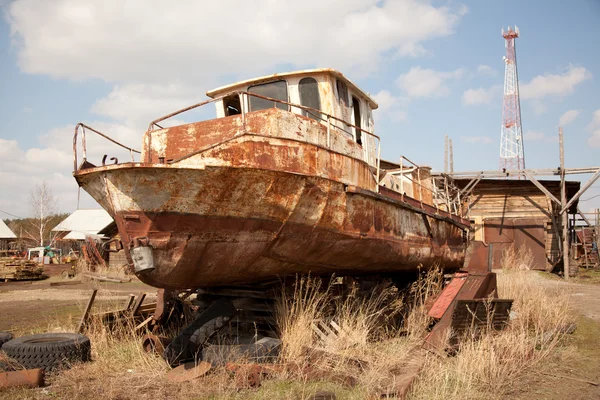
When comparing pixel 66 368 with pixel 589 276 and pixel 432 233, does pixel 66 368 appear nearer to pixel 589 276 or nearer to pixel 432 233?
pixel 432 233

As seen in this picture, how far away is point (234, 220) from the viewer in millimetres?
5070

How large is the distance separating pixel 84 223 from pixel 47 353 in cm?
3143

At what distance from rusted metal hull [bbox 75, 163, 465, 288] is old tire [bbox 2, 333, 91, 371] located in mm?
1167

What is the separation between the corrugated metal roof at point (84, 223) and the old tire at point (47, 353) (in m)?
27.7

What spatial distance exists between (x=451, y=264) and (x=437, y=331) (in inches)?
171

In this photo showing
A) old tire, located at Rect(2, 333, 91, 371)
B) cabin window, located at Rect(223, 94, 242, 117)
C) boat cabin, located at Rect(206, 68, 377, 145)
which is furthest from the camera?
cabin window, located at Rect(223, 94, 242, 117)

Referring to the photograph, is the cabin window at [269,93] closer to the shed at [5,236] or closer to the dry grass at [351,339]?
the dry grass at [351,339]

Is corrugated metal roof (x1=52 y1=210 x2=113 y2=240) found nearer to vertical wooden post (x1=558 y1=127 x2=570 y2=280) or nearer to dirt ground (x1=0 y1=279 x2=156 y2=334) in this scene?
dirt ground (x1=0 y1=279 x2=156 y2=334)

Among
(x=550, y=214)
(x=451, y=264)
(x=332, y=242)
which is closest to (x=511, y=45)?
(x=550, y=214)

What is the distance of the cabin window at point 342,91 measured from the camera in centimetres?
722

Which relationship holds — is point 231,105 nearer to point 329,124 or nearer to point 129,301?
point 329,124

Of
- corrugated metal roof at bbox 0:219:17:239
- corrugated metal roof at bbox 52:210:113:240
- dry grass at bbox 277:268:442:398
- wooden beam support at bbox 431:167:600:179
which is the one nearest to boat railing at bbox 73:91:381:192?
dry grass at bbox 277:268:442:398

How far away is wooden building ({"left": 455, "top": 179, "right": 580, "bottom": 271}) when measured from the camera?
1845 centimetres

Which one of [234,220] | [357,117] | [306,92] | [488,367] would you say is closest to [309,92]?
[306,92]
